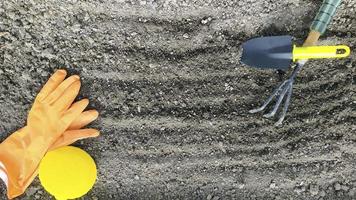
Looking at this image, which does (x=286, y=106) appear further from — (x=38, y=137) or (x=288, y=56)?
(x=38, y=137)

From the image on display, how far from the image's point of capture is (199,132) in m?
2.55

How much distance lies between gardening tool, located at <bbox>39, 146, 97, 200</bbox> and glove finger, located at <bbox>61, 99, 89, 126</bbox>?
0.08m

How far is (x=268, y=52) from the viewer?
8.13ft

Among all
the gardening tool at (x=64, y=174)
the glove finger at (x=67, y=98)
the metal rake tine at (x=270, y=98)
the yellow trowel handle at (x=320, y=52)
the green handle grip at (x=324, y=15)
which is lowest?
the gardening tool at (x=64, y=174)

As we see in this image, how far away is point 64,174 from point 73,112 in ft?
0.58

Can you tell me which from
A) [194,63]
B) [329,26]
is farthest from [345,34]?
[194,63]

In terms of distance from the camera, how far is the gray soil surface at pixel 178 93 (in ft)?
8.34

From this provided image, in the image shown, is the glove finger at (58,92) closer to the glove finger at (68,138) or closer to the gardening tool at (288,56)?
the glove finger at (68,138)

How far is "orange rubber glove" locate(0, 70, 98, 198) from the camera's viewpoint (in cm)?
247

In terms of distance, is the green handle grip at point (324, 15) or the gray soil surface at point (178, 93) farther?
the gray soil surface at point (178, 93)

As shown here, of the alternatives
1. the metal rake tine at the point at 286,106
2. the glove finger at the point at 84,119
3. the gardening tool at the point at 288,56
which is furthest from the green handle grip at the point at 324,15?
the glove finger at the point at 84,119

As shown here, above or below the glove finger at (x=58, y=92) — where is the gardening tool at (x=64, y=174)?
below

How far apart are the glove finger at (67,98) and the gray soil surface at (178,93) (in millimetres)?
48

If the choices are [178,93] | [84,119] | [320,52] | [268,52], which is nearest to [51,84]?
[84,119]
